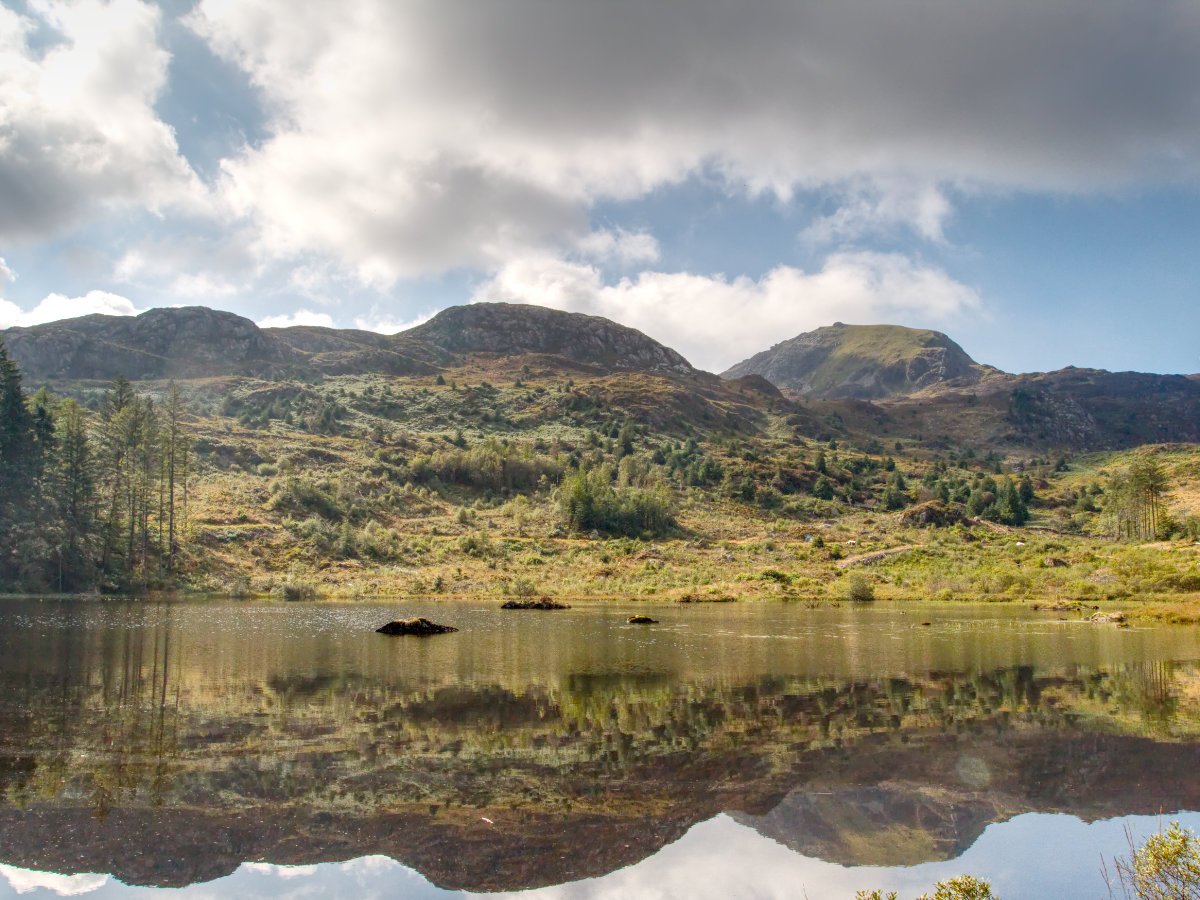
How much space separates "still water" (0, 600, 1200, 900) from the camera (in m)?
10.1

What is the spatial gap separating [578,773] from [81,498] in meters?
76.6

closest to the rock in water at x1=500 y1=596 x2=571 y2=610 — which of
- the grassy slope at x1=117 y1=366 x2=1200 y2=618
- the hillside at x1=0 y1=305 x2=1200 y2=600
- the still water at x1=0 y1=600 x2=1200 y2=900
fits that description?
the grassy slope at x1=117 y1=366 x2=1200 y2=618

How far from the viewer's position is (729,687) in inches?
914

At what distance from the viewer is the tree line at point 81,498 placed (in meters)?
69.9

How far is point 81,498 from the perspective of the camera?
74.7m

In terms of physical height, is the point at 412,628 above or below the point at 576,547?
below

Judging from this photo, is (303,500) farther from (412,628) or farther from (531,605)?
(412,628)

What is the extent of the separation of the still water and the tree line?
158 feet

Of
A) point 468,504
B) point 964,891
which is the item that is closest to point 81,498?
point 468,504

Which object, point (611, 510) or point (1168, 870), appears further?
point (611, 510)

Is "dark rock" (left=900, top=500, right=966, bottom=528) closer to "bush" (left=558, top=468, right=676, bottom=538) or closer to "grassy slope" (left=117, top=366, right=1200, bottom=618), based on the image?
"grassy slope" (left=117, top=366, right=1200, bottom=618)

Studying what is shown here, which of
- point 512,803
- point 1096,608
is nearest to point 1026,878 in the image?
point 512,803

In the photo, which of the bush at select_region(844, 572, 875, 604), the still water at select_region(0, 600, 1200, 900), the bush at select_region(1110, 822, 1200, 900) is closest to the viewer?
the bush at select_region(1110, 822, 1200, 900)

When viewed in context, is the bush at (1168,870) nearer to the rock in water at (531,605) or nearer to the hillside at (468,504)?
the rock in water at (531,605)
